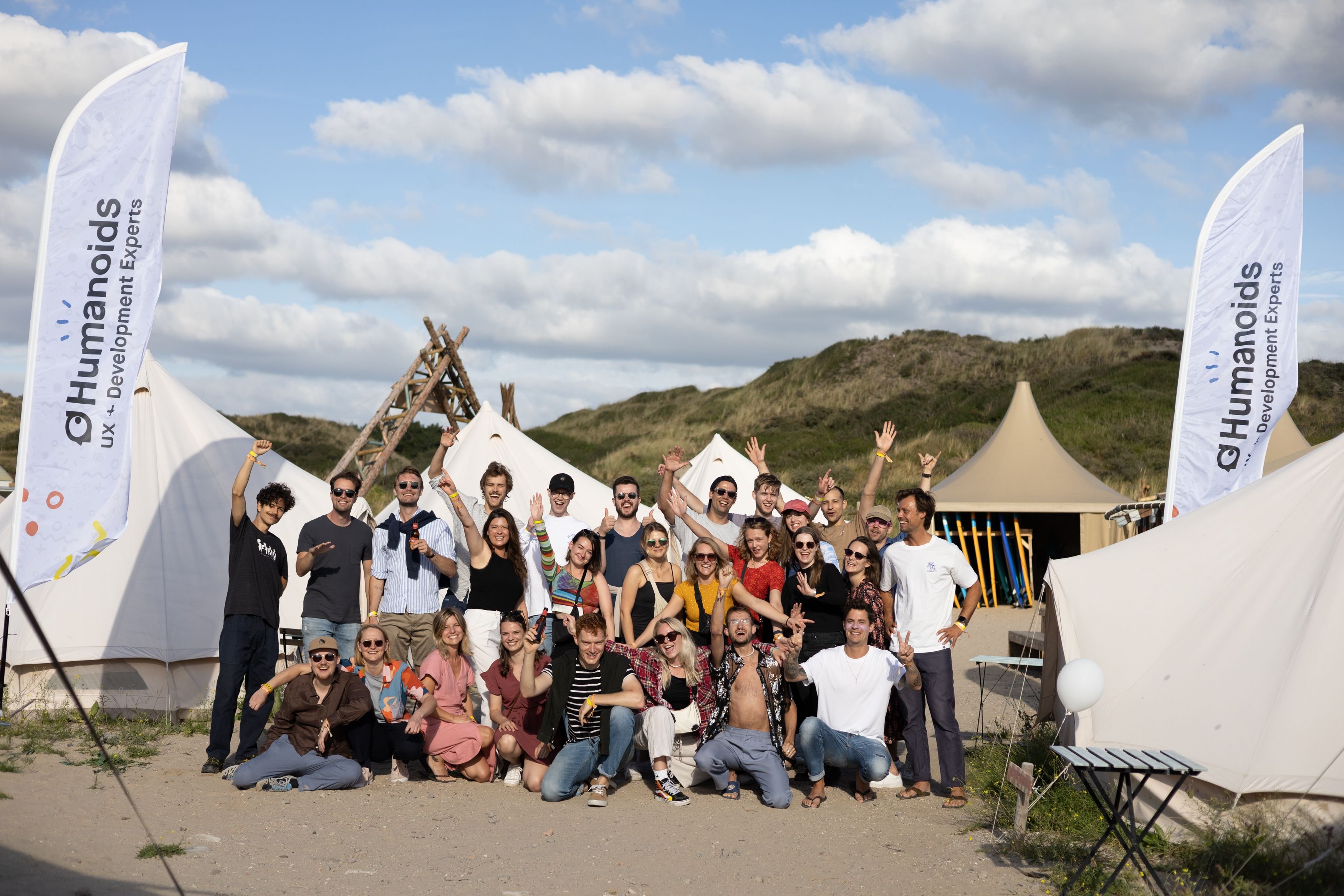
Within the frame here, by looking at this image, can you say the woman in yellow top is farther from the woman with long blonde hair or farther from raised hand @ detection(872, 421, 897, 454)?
raised hand @ detection(872, 421, 897, 454)

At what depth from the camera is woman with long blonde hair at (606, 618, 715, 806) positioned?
17.1ft

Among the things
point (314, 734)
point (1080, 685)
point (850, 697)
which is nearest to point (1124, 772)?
point (1080, 685)

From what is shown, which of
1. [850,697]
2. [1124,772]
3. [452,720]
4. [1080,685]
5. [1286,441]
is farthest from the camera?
[1286,441]

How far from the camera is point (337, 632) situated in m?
5.82

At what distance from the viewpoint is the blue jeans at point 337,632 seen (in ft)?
18.9

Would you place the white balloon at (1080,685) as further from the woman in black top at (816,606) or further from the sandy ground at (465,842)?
the woman in black top at (816,606)

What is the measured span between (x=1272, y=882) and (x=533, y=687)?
324cm

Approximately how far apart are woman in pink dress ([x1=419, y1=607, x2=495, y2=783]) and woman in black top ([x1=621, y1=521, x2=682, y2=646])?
86 cm

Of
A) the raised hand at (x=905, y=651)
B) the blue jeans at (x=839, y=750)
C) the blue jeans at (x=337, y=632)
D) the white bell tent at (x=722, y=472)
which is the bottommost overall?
the blue jeans at (x=839, y=750)

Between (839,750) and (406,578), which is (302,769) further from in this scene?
(839,750)

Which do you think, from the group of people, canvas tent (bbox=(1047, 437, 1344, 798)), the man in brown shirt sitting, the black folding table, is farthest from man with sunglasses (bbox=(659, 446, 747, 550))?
the black folding table

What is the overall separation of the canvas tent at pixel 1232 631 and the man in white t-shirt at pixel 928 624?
53 cm

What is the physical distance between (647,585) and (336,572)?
5.53 ft

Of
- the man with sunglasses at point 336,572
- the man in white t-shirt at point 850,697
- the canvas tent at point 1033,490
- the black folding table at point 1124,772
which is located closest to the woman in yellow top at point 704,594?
the man in white t-shirt at point 850,697
